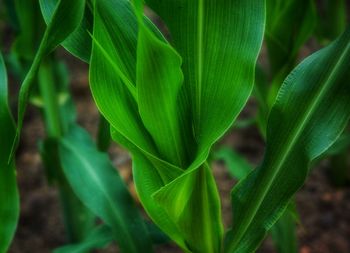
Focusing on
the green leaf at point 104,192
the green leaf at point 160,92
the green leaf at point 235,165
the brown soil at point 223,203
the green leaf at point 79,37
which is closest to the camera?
the green leaf at point 160,92

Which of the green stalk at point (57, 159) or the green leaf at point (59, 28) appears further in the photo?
the green stalk at point (57, 159)

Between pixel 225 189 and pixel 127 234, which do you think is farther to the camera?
pixel 225 189

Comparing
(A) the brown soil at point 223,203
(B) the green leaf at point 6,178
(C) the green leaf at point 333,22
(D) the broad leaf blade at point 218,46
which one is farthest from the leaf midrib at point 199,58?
(A) the brown soil at point 223,203

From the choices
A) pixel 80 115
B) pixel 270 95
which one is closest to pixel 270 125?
pixel 270 95

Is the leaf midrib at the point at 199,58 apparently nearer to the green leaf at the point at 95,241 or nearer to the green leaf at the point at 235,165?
the green leaf at the point at 95,241

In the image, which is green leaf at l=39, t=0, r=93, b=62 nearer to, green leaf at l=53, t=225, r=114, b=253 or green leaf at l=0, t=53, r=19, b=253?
green leaf at l=0, t=53, r=19, b=253

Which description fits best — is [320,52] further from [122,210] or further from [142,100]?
[122,210]
